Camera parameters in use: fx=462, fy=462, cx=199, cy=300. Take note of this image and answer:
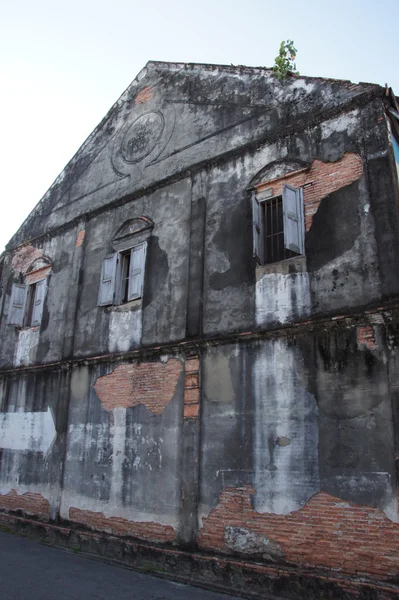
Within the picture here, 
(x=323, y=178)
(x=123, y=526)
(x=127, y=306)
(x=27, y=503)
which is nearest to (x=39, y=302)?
(x=127, y=306)

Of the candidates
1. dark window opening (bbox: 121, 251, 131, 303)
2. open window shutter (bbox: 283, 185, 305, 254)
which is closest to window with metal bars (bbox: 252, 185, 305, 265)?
open window shutter (bbox: 283, 185, 305, 254)

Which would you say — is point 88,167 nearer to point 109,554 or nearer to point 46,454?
A: point 46,454

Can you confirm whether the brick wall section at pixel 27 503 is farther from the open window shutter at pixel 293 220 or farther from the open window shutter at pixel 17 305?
the open window shutter at pixel 293 220

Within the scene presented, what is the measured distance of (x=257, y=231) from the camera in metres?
7.34

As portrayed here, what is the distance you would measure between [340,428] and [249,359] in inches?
66.4


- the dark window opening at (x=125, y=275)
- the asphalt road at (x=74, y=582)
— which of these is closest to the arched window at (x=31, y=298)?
the dark window opening at (x=125, y=275)

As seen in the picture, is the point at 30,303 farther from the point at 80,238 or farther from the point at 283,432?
the point at 283,432

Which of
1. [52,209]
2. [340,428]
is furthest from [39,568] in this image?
[52,209]

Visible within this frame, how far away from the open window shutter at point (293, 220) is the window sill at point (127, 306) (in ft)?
11.0

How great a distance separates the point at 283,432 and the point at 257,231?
3081 mm

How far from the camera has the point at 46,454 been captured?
9586 millimetres

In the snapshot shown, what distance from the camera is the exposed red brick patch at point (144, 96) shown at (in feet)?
35.1

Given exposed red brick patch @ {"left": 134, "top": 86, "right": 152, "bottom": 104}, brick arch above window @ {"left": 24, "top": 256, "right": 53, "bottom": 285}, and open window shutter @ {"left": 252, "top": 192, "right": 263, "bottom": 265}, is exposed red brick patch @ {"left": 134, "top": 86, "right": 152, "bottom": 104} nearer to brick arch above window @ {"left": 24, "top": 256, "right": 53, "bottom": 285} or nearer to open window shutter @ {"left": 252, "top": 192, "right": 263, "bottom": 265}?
brick arch above window @ {"left": 24, "top": 256, "right": 53, "bottom": 285}

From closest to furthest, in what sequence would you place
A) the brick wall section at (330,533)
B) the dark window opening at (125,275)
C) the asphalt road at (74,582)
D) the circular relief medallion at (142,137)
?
the brick wall section at (330,533) < the asphalt road at (74,582) < the dark window opening at (125,275) < the circular relief medallion at (142,137)
